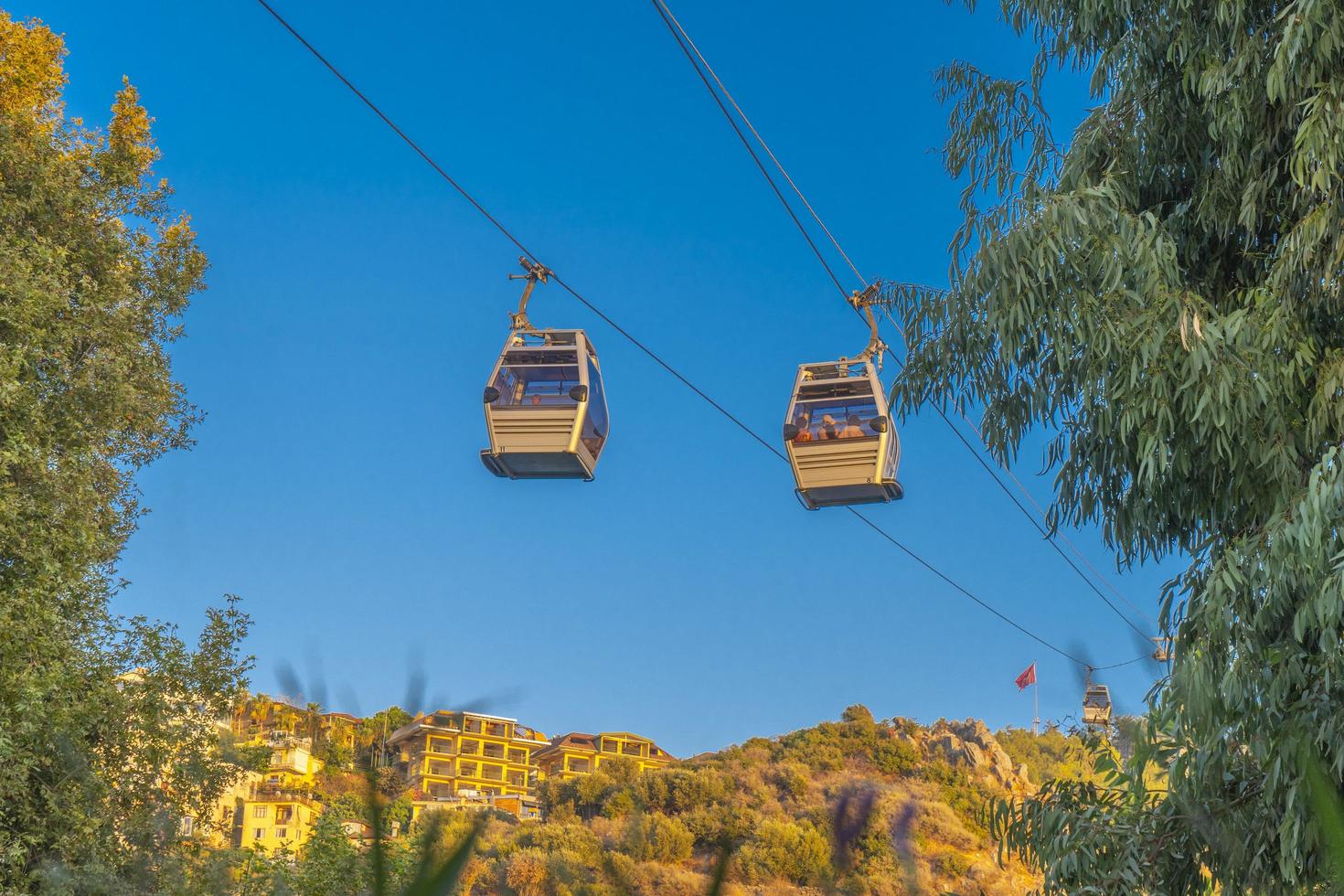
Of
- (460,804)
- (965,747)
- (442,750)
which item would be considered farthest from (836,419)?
(965,747)

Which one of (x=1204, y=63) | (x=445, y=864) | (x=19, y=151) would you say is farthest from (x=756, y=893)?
(x=19, y=151)

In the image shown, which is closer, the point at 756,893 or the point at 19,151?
the point at 756,893

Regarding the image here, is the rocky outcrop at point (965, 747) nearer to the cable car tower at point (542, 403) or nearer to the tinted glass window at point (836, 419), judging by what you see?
the tinted glass window at point (836, 419)

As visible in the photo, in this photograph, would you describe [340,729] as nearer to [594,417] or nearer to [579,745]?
[579,745]

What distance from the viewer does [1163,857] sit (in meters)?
5.15

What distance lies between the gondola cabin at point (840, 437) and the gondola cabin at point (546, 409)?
2.06 m

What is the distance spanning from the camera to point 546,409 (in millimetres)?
12586

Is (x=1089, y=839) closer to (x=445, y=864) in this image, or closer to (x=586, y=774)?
(x=586, y=774)

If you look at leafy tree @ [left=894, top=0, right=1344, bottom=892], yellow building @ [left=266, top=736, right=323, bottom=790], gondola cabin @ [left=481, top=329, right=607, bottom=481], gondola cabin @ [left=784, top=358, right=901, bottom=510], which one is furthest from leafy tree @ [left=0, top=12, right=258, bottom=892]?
yellow building @ [left=266, top=736, right=323, bottom=790]

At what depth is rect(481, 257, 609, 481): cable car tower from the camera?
40.9ft

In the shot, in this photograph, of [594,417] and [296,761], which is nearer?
[296,761]

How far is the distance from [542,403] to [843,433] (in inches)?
120

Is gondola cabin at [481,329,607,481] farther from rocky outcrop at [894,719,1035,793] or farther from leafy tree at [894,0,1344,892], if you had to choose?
rocky outcrop at [894,719,1035,793]

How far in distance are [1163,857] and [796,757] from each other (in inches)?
364
